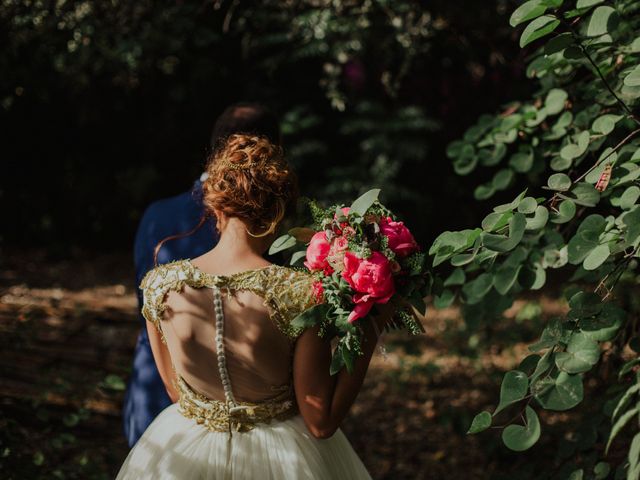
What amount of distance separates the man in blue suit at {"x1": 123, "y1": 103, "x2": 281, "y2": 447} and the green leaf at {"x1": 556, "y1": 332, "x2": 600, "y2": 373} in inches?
56.2

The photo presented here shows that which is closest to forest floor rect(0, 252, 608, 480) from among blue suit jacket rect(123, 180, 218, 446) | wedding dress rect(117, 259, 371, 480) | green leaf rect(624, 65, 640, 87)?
blue suit jacket rect(123, 180, 218, 446)

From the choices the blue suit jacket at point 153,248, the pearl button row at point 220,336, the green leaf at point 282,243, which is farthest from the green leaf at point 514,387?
the blue suit jacket at point 153,248

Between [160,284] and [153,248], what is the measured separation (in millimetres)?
750

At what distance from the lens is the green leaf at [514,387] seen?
1.41 meters

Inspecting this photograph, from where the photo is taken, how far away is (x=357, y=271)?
1.55 meters

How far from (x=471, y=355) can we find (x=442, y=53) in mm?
3145

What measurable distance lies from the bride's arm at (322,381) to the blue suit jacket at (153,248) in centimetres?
90

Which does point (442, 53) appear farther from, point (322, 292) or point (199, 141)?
point (322, 292)

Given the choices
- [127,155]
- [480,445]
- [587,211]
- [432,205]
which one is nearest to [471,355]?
[480,445]

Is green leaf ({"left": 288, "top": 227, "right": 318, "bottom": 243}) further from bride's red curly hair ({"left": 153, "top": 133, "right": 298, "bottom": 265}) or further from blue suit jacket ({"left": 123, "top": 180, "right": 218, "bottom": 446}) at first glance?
blue suit jacket ({"left": 123, "top": 180, "right": 218, "bottom": 446})

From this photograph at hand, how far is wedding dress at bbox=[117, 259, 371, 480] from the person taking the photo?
172 centimetres

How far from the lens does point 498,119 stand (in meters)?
2.54

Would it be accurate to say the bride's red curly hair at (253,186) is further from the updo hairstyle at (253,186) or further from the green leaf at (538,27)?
the green leaf at (538,27)

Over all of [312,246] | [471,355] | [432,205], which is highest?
[312,246]
